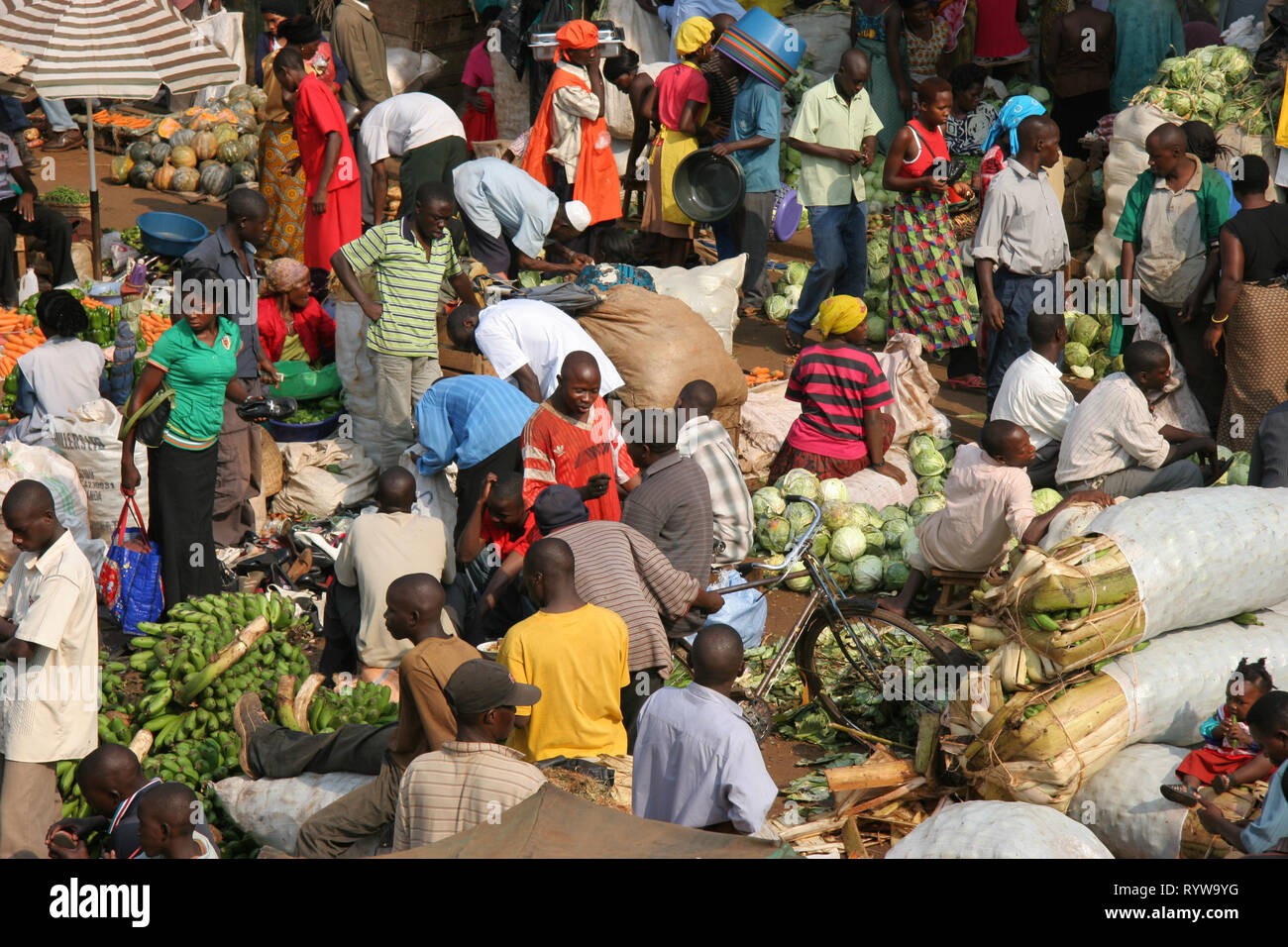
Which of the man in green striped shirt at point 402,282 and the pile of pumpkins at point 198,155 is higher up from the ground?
the pile of pumpkins at point 198,155

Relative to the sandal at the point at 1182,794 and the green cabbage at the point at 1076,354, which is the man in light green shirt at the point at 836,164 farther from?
the sandal at the point at 1182,794

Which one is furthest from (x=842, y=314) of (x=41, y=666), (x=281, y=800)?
(x=41, y=666)

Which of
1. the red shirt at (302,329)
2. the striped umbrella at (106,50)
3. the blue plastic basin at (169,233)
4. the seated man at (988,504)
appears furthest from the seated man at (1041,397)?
the striped umbrella at (106,50)

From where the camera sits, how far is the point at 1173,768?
4.76m

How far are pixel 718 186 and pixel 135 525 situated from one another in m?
4.73

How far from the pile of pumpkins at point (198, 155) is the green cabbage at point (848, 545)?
797 cm

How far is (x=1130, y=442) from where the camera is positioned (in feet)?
21.9

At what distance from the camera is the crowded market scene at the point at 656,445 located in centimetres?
457

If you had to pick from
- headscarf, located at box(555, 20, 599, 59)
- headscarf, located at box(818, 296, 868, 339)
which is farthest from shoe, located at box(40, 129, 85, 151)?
headscarf, located at box(818, 296, 868, 339)

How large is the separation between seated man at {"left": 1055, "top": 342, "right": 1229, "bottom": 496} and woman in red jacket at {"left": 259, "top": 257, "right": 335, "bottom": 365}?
176 inches

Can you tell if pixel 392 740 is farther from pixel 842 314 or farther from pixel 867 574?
pixel 842 314

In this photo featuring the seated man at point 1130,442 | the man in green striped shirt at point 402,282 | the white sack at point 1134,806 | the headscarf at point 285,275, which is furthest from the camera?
the headscarf at point 285,275

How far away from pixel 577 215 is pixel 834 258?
1.82 metres
